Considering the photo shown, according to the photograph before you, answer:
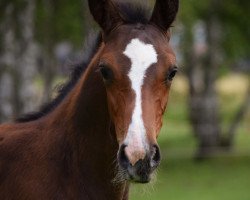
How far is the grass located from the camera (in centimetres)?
1855

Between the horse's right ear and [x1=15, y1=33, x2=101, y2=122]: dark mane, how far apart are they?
33 cm

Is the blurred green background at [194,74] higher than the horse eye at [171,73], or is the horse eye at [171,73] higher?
the horse eye at [171,73]

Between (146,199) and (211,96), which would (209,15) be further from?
(146,199)

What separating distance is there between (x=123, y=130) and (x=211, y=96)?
65.4 feet

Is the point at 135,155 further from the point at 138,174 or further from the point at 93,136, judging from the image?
the point at 93,136

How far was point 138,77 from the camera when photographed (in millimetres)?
5484

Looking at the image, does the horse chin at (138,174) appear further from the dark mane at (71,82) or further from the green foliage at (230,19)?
the green foliage at (230,19)

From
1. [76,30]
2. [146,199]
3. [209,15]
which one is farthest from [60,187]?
[76,30]

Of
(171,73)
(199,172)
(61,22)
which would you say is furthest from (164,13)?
(61,22)

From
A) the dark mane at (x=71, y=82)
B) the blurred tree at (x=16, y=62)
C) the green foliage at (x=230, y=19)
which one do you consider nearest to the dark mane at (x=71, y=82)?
the dark mane at (x=71, y=82)

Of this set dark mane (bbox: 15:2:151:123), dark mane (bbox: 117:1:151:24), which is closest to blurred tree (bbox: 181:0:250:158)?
dark mane (bbox: 15:2:151:123)

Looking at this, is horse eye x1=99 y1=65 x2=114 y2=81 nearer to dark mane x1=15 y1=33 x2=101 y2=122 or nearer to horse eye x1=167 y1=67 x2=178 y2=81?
horse eye x1=167 y1=67 x2=178 y2=81

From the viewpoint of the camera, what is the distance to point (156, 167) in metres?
5.20

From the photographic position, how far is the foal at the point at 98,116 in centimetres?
554
